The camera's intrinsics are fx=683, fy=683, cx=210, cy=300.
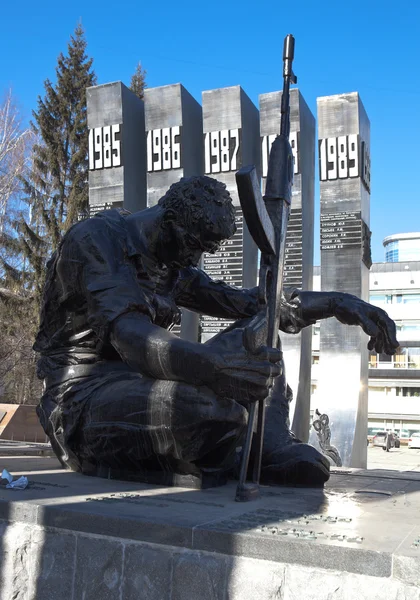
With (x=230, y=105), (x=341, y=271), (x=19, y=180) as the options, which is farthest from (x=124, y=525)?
(x=19, y=180)

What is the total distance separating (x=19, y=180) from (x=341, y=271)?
43.9ft

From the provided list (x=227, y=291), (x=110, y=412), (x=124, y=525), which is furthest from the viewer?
(x=227, y=291)

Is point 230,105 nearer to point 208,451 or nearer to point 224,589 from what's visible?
point 208,451

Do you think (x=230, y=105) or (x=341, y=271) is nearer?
(x=341, y=271)

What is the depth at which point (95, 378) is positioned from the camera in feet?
9.00

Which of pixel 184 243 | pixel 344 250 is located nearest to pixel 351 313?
pixel 184 243

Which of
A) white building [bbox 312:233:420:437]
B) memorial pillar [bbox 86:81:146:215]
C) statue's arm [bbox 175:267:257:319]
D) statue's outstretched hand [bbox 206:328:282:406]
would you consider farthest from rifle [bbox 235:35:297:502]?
white building [bbox 312:233:420:437]

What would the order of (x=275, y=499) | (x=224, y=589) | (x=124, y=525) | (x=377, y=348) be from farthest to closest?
1. (x=377, y=348)
2. (x=275, y=499)
3. (x=124, y=525)
4. (x=224, y=589)

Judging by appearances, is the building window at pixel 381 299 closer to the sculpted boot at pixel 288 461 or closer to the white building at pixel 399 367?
the white building at pixel 399 367

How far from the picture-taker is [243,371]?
6.92 ft

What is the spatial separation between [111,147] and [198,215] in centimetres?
1043

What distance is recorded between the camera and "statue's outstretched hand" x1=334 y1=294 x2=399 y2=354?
107 inches

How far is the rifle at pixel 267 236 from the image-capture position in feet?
7.28

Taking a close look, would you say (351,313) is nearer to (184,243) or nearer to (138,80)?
(184,243)
